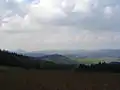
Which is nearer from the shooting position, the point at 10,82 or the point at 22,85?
the point at 22,85

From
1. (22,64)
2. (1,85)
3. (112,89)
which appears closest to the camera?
(112,89)

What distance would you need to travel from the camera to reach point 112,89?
1739cm

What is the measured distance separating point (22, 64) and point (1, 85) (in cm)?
2680

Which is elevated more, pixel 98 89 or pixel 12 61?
pixel 12 61

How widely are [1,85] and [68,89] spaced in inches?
171

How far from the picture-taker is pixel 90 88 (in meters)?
17.8

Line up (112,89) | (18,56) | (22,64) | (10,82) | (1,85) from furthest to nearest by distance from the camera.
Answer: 1. (18,56)
2. (22,64)
3. (10,82)
4. (1,85)
5. (112,89)

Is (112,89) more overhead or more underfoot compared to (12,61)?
more underfoot

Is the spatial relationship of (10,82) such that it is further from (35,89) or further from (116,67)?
(116,67)

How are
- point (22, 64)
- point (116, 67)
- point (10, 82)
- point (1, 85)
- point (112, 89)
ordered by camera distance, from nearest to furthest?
point (112, 89) < point (1, 85) < point (10, 82) < point (116, 67) < point (22, 64)

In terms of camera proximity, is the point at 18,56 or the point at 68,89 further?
the point at 18,56

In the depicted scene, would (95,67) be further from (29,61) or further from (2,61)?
(2,61)

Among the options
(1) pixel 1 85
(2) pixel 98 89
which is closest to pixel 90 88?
(2) pixel 98 89

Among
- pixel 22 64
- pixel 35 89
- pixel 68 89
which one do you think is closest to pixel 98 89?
pixel 68 89
